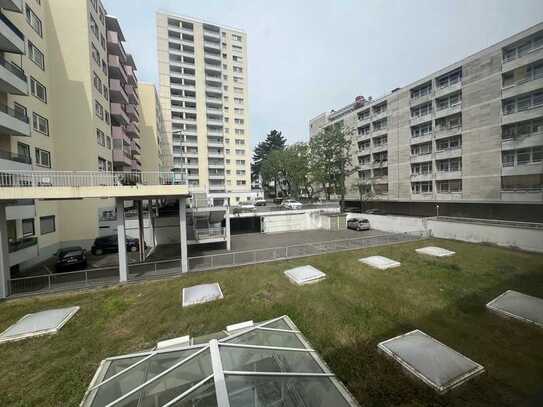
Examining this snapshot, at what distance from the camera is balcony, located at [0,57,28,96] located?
14092 mm

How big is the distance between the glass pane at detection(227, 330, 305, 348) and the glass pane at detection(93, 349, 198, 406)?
1340 mm

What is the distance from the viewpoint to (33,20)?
18219mm

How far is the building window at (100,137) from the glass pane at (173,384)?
1008 inches

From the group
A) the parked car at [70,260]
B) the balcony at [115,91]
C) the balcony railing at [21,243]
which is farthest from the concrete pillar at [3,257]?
the balcony at [115,91]

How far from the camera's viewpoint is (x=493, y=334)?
787cm

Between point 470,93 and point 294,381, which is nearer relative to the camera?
point 294,381

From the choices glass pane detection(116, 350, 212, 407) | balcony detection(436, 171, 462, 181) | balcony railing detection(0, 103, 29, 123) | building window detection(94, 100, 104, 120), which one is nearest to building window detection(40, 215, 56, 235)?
balcony railing detection(0, 103, 29, 123)

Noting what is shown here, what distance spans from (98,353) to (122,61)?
3836 centimetres

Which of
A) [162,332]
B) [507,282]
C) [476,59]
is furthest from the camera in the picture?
[476,59]

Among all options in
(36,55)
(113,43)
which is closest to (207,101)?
(113,43)

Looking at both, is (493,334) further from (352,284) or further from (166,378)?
(166,378)

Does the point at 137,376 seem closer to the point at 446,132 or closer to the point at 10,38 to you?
the point at 10,38

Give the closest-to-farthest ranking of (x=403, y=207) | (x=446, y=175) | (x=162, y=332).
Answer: (x=162, y=332), (x=446, y=175), (x=403, y=207)

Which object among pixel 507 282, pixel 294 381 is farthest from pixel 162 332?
pixel 507 282
